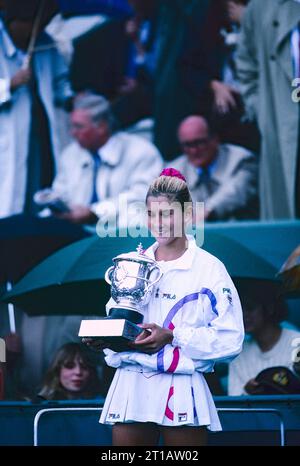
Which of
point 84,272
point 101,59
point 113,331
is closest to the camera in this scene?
point 113,331

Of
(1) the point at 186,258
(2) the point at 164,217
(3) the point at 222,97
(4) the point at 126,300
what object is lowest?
(4) the point at 126,300

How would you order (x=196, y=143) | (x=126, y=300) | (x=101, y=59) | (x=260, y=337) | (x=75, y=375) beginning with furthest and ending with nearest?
(x=101, y=59)
(x=196, y=143)
(x=260, y=337)
(x=75, y=375)
(x=126, y=300)

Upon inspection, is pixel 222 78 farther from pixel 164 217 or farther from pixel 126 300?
pixel 126 300

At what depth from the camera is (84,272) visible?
6.07 metres

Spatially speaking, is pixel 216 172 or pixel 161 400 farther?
pixel 216 172

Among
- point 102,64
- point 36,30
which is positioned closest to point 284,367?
point 102,64

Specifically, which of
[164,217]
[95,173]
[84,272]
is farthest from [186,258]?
[95,173]

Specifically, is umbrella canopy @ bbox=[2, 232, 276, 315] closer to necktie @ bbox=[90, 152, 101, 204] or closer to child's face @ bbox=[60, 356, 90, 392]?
child's face @ bbox=[60, 356, 90, 392]

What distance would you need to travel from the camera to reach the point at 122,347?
3.44 metres

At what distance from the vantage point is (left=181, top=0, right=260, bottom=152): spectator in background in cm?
682

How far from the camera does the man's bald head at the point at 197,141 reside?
6879mm

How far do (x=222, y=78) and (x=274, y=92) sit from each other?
0.40 m

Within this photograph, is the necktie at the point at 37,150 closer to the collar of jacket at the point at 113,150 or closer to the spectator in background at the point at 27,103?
the spectator in background at the point at 27,103

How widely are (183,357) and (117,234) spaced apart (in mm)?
3317
